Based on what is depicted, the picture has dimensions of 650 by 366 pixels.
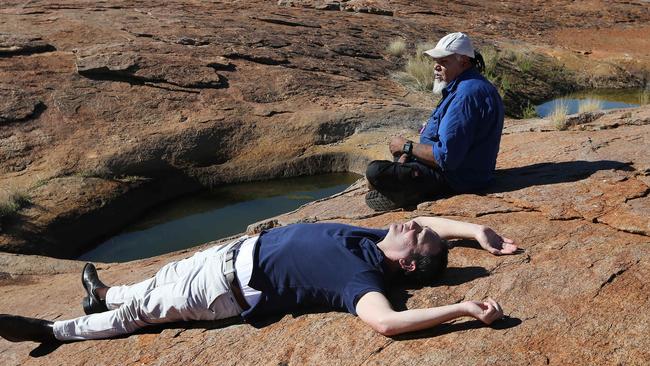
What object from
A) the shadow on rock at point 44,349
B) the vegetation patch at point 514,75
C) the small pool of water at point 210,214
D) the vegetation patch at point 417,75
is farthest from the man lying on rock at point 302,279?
the vegetation patch at point 514,75

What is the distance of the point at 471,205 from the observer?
4961 mm

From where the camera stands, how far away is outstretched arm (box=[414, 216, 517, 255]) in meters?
3.94

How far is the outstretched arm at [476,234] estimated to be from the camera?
12.9ft

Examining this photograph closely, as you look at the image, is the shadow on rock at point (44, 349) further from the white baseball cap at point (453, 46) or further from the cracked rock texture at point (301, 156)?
the white baseball cap at point (453, 46)

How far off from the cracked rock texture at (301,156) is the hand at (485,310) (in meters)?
0.08

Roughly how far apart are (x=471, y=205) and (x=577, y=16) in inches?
→ 626

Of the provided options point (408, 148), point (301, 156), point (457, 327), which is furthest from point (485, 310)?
point (301, 156)

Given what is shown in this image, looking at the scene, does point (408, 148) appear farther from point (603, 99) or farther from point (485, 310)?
point (603, 99)

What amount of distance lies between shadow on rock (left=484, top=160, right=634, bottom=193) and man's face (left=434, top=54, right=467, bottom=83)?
87 centimetres

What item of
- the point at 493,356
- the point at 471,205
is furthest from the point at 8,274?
the point at 493,356

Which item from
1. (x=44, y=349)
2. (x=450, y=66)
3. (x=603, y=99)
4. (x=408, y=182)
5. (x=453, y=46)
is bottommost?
(x=603, y=99)

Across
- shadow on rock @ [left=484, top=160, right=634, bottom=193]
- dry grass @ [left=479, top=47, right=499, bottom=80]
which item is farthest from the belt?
dry grass @ [left=479, top=47, right=499, bottom=80]

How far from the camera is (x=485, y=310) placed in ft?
10.5

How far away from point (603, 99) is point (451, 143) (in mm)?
9422
